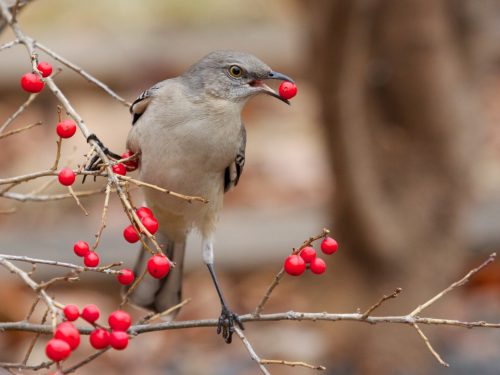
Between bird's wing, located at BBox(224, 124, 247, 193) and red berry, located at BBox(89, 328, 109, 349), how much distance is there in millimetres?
1630

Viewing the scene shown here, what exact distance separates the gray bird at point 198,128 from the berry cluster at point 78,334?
116cm

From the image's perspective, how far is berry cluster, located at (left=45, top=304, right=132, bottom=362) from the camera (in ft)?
7.50

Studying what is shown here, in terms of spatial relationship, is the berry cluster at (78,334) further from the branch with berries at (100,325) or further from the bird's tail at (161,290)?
the bird's tail at (161,290)

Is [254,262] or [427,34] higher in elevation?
[427,34]

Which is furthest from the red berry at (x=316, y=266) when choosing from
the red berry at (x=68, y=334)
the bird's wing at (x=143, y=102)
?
the bird's wing at (x=143, y=102)

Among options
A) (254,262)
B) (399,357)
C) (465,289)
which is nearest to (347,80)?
(399,357)

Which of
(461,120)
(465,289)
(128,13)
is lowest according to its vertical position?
(465,289)

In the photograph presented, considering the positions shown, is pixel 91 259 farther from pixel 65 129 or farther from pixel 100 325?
pixel 65 129

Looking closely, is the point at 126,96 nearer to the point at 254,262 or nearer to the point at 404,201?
the point at 254,262

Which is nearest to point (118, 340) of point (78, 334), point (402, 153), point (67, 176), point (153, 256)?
point (78, 334)

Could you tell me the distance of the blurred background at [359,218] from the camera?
6.60 metres

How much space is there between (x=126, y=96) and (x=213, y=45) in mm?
1629

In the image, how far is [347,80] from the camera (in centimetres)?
611

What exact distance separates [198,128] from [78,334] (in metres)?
1.64
